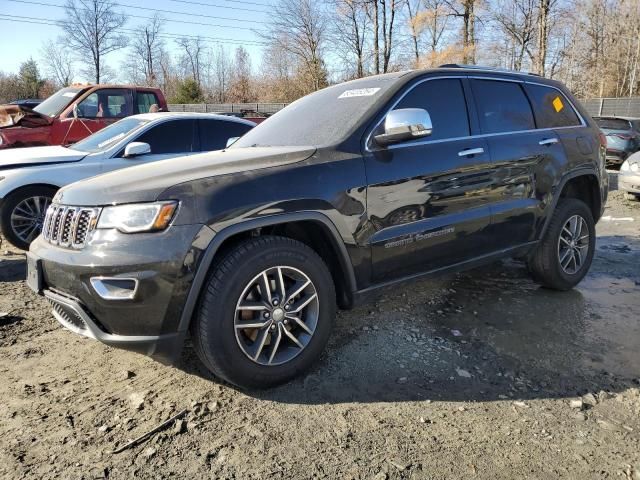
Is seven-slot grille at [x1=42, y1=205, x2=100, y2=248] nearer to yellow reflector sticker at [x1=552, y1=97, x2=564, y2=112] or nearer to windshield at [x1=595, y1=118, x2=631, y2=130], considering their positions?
yellow reflector sticker at [x1=552, y1=97, x2=564, y2=112]

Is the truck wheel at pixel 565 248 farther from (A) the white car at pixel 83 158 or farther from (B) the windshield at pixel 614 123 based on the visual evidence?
(B) the windshield at pixel 614 123

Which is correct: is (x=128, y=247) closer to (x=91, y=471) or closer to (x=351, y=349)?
(x=91, y=471)

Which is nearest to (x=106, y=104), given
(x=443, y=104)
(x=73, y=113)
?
(x=73, y=113)

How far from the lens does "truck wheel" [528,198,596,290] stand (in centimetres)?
444

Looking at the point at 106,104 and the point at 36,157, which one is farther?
the point at 106,104

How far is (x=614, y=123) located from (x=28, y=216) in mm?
15541

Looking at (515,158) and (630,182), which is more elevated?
(515,158)

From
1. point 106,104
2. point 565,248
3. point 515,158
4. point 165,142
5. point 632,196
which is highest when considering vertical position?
point 106,104

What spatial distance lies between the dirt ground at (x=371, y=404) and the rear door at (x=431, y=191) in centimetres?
62

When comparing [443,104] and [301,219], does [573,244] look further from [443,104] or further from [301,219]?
[301,219]

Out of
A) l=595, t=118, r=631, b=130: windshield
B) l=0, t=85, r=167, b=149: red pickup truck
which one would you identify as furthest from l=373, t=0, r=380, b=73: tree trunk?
l=0, t=85, r=167, b=149: red pickup truck

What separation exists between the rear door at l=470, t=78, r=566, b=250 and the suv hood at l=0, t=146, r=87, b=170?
4.81 meters

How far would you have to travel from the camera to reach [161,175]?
2.90 meters

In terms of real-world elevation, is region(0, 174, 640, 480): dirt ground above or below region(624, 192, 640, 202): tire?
below
